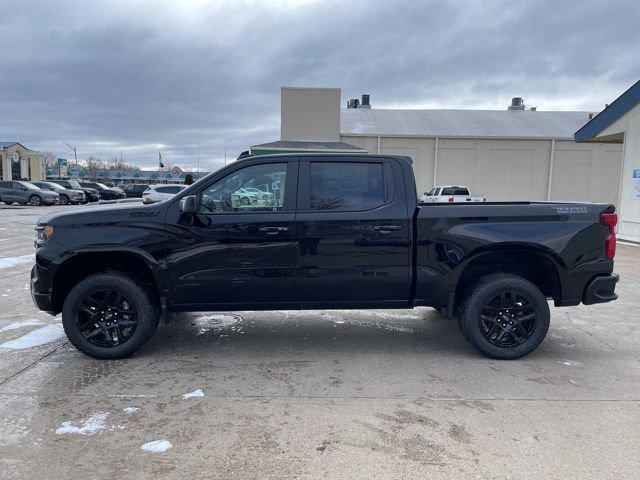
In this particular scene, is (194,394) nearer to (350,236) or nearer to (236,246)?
(236,246)

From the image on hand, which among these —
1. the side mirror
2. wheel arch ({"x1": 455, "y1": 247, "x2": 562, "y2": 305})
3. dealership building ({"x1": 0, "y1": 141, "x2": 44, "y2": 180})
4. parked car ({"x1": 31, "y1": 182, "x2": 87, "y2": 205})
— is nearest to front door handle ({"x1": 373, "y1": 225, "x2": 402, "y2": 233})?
wheel arch ({"x1": 455, "y1": 247, "x2": 562, "y2": 305})

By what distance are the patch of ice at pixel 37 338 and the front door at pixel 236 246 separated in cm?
181

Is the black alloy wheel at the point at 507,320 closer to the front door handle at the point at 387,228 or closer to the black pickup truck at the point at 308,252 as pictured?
the black pickup truck at the point at 308,252

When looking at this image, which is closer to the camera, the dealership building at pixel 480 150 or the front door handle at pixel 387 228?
the front door handle at pixel 387 228

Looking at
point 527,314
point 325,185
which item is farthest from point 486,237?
point 325,185

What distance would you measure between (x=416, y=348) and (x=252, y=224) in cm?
220

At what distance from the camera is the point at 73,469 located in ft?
9.75

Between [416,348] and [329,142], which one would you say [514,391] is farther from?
[329,142]

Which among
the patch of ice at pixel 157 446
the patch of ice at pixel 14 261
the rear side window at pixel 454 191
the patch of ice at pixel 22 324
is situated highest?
the rear side window at pixel 454 191

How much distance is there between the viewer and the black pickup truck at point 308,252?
4.61 metres

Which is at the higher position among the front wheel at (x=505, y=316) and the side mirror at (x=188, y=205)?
the side mirror at (x=188, y=205)

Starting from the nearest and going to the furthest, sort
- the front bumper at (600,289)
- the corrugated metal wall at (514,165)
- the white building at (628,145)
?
1. the front bumper at (600,289)
2. the white building at (628,145)
3. the corrugated metal wall at (514,165)

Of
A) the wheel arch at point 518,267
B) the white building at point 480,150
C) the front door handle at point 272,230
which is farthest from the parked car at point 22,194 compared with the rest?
the wheel arch at point 518,267

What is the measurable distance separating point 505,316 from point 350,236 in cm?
176
